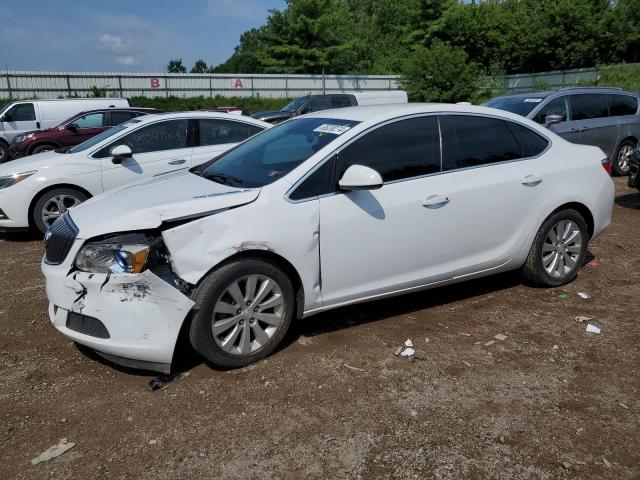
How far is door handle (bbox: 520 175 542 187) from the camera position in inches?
182

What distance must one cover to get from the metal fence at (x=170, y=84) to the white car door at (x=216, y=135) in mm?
24803

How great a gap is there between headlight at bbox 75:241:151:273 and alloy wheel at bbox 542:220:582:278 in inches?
132

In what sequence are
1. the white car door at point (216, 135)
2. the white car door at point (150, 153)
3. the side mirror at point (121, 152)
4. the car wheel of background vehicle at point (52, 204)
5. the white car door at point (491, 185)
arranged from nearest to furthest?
the white car door at point (491, 185) < the side mirror at point (121, 152) < the car wheel of background vehicle at point (52, 204) < the white car door at point (150, 153) < the white car door at point (216, 135)

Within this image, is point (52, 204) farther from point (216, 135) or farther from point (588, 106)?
point (588, 106)

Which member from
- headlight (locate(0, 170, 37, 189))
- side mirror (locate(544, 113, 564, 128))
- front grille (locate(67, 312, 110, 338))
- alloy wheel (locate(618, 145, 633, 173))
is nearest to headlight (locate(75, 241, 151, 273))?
front grille (locate(67, 312, 110, 338))

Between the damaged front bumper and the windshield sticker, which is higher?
the windshield sticker

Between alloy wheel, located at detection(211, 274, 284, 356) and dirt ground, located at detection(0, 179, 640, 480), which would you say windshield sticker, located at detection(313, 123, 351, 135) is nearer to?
alloy wheel, located at detection(211, 274, 284, 356)

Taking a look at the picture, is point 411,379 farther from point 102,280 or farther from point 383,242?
point 102,280

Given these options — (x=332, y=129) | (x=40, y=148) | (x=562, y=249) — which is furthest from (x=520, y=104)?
(x=40, y=148)

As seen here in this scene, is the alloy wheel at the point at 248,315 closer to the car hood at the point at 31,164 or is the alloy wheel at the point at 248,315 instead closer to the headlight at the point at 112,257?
the headlight at the point at 112,257

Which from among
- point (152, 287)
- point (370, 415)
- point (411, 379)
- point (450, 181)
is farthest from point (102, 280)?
point (450, 181)

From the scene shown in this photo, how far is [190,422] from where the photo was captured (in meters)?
3.15

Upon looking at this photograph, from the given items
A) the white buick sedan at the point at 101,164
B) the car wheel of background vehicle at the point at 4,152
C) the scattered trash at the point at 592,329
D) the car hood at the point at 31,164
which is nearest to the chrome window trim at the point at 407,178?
the scattered trash at the point at 592,329

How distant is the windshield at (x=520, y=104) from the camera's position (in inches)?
376
